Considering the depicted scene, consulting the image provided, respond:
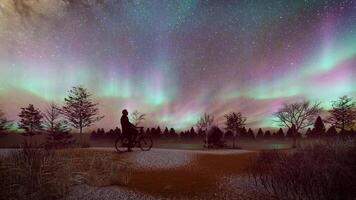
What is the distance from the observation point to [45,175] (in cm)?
991

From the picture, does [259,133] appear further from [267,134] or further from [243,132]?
[243,132]

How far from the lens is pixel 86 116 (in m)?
31.3

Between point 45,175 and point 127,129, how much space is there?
320 inches

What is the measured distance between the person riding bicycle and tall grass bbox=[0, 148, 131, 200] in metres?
5.37

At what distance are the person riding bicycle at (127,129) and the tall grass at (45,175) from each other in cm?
537

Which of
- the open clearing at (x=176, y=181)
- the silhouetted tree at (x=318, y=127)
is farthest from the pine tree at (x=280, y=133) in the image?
the open clearing at (x=176, y=181)

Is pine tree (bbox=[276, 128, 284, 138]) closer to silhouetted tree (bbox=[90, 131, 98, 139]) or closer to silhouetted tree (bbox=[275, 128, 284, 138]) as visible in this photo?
silhouetted tree (bbox=[275, 128, 284, 138])

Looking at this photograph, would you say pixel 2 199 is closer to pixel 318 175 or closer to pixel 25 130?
pixel 318 175

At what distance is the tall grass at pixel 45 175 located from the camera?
29.6 ft

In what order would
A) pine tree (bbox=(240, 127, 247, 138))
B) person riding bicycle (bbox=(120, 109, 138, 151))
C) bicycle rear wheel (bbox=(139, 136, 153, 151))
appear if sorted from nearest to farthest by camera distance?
person riding bicycle (bbox=(120, 109, 138, 151))
bicycle rear wheel (bbox=(139, 136, 153, 151))
pine tree (bbox=(240, 127, 247, 138))

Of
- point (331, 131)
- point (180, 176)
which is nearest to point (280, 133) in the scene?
point (331, 131)

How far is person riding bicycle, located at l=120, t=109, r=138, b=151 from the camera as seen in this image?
17.5 metres

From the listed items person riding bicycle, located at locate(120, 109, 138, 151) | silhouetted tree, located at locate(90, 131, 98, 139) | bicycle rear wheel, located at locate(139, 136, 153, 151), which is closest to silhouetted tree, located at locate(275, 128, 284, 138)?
silhouetted tree, located at locate(90, 131, 98, 139)

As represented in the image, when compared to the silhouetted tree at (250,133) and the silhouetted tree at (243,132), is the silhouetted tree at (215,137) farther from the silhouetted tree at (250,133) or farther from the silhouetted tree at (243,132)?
the silhouetted tree at (250,133)
